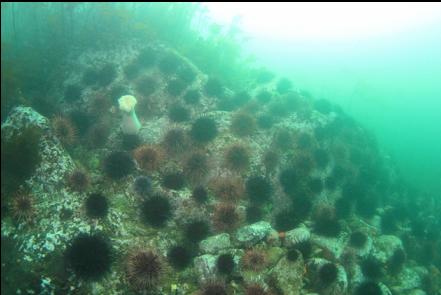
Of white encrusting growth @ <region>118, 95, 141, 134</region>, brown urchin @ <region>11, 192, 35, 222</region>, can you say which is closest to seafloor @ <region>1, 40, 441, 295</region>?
brown urchin @ <region>11, 192, 35, 222</region>

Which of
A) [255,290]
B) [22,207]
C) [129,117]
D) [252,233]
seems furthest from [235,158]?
[22,207]

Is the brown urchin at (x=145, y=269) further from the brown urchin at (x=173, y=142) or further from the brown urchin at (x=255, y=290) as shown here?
the brown urchin at (x=173, y=142)

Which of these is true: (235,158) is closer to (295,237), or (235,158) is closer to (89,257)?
(295,237)

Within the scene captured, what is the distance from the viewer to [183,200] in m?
10.6

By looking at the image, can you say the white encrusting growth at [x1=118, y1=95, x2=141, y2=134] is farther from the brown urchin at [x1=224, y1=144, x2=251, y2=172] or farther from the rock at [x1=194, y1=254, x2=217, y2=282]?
the rock at [x1=194, y1=254, x2=217, y2=282]

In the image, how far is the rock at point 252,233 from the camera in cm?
945

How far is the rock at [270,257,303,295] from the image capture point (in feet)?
29.5

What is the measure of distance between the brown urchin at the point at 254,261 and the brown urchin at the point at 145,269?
2316mm

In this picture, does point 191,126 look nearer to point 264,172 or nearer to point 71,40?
point 264,172

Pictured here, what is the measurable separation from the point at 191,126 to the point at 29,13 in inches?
347

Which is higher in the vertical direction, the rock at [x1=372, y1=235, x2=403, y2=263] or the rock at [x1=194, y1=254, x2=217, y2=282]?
the rock at [x1=194, y1=254, x2=217, y2=282]

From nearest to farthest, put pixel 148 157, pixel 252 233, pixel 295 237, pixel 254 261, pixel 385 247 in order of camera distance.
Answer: pixel 254 261 → pixel 252 233 → pixel 148 157 → pixel 295 237 → pixel 385 247

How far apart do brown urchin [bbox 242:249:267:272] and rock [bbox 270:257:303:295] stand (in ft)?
1.67

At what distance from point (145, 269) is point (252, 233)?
343 centimetres
